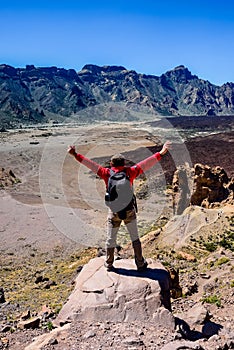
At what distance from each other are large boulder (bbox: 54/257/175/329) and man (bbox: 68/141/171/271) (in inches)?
12.3

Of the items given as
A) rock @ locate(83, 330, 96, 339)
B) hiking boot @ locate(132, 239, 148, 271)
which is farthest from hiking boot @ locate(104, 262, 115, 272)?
rock @ locate(83, 330, 96, 339)

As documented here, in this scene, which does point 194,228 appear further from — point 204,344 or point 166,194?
point 166,194

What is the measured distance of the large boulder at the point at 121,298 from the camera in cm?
663

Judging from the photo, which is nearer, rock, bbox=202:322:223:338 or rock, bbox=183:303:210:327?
rock, bbox=202:322:223:338

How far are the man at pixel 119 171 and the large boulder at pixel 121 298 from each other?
1.02ft

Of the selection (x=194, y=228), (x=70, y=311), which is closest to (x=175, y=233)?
(x=194, y=228)

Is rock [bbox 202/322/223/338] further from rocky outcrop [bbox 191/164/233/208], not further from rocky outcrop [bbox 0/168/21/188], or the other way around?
rocky outcrop [bbox 0/168/21/188]

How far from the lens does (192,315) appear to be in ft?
24.7

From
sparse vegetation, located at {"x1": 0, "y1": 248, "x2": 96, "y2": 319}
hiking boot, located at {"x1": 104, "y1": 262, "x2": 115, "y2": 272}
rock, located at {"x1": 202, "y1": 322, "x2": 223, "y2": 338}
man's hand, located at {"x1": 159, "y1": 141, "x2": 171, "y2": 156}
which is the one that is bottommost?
sparse vegetation, located at {"x1": 0, "y1": 248, "x2": 96, "y2": 319}

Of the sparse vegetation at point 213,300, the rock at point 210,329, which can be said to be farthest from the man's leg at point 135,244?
the sparse vegetation at point 213,300

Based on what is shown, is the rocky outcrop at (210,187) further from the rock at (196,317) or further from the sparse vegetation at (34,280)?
the rock at (196,317)

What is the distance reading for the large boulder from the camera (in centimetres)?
663

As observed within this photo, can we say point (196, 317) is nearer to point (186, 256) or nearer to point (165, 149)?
point (165, 149)

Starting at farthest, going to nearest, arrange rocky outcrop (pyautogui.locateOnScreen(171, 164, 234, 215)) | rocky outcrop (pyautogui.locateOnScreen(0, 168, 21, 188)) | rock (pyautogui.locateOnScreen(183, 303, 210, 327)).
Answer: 1. rocky outcrop (pyautogui.locateOnScreen(0, 168, 21, 188))
2. rocky outcrop (pyautogui.locateOnScreen(171, 164, 234, 215))
3. rock (pyautogui.locateOnScreen(183, 303, 210, 327))
